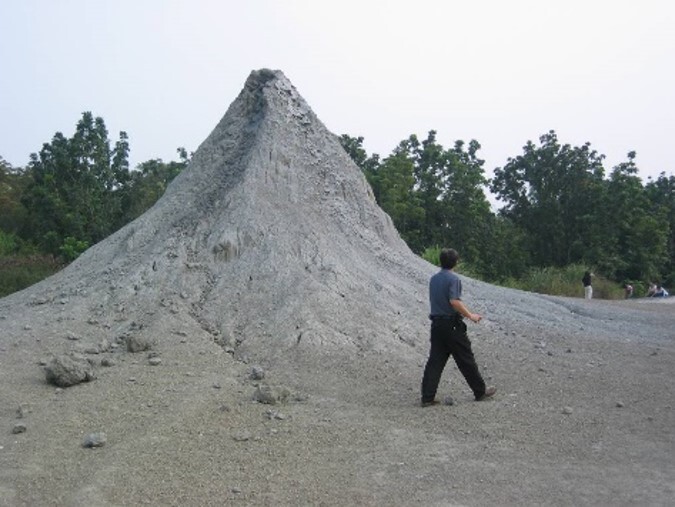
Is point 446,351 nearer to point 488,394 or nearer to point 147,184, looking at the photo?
point 488,394

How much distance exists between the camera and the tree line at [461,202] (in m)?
22.2

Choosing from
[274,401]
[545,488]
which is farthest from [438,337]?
[545,488]

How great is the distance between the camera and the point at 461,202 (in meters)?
29.2

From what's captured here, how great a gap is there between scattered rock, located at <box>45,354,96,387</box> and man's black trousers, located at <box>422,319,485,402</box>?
3.10 metres

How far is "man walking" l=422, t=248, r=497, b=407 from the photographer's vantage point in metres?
6.09

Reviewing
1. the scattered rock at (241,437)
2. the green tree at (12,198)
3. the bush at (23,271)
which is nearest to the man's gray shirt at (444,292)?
the scattered rock at (241,437)

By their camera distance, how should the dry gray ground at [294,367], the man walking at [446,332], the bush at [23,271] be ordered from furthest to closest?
the bush at [23,271], the man walking at [446,332], the dry gray ground at [294,367]

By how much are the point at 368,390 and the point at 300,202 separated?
162 inches

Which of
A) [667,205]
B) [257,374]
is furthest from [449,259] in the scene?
[667,205]

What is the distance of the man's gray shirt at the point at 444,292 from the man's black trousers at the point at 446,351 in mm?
79

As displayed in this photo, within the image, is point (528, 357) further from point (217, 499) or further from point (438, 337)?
point (217, 499)

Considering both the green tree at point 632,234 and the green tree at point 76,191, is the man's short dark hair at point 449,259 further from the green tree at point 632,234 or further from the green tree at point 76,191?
the green tree at point 632,234

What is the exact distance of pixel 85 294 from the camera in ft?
28.5

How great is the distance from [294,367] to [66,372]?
219 centimetres
